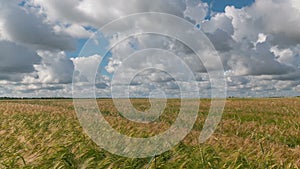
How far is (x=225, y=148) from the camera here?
755 centimetres

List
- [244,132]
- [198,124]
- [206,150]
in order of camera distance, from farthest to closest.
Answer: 1. [198,124]
2. [244,132]
3. [206,150]

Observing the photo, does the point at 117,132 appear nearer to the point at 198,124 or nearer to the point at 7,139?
the point at 7,139

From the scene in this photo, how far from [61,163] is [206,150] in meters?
3.08

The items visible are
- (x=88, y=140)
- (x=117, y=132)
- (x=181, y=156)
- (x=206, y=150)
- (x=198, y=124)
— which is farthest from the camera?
(x=198, y=124)

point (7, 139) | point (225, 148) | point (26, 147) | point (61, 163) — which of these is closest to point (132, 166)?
point (61, 163)

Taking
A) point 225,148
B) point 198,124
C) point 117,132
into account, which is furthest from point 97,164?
point 198,124

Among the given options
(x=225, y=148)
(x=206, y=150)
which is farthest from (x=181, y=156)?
(x=225, y=148)

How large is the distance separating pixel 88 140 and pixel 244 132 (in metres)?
7.22

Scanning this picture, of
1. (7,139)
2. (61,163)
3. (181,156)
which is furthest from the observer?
(7,139)

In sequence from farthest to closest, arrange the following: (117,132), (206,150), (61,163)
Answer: (117,132), (206,150), (61,163)

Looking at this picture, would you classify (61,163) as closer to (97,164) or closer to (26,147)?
(97,164)

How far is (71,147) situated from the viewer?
7402mm

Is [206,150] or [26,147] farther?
[26,147]

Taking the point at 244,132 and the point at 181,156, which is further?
the point at 244,132
